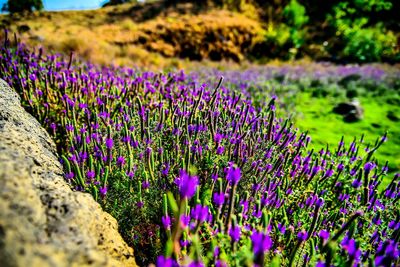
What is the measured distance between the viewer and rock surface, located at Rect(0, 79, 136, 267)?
0.90 m

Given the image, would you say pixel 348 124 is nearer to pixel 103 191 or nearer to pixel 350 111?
pixel 350 111

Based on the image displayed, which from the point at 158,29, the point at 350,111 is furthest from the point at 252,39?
the point at 350,111

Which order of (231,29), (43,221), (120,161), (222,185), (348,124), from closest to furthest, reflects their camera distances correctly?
(43,221)
(222,185)
(120,161)
(348,124)
(231,29)

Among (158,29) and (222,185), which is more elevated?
(158,29)

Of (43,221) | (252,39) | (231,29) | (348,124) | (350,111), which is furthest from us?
(252,39)

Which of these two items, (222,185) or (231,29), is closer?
(222,185)

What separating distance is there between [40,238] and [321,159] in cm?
283

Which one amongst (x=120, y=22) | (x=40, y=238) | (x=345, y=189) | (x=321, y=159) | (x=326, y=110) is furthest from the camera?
(x=120, y=22)

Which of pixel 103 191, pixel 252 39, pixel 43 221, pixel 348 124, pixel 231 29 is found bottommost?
pixel 348 124

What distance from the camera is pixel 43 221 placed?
1.15 m

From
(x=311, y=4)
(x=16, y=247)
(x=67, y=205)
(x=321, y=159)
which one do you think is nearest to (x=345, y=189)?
(x=321, y=159)

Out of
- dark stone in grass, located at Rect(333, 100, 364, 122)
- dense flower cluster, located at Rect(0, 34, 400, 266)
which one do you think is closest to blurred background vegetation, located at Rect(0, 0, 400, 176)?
dark stone in grass, located at Rect(333, 100, 364, 122)

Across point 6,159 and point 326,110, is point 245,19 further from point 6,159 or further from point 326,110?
point 6,159

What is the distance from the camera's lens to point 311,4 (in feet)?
75.9
